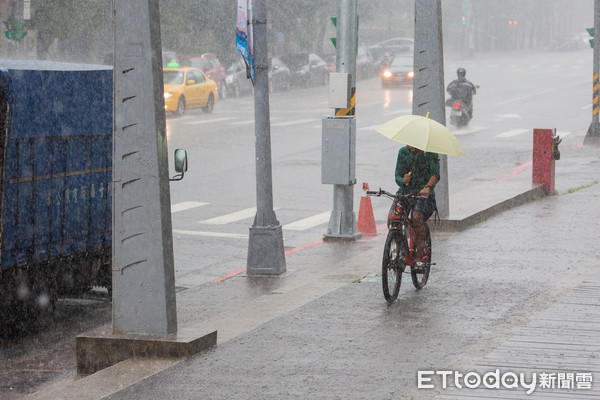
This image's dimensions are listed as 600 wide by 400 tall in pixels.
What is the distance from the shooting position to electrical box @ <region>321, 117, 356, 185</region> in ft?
48.8

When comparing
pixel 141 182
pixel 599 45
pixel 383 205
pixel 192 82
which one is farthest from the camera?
pixel 192 82

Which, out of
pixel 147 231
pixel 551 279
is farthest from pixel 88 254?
pixel 551 279

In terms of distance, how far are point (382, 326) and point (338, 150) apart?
19.6ft

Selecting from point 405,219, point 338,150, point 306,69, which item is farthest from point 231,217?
point 306,69

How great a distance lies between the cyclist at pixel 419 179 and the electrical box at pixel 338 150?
13.0 feet

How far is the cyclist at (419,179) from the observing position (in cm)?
1078

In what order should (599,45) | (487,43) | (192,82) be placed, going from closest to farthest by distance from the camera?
(599,45) → (192,82) → (487,43)

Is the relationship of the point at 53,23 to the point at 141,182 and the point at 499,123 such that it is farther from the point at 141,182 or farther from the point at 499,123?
the point at 141,182

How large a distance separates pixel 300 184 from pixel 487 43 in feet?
303

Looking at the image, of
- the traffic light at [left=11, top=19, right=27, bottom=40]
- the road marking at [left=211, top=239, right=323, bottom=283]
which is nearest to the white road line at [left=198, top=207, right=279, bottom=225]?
the road marking at [left=211, top=239, right=323, bottom=283]

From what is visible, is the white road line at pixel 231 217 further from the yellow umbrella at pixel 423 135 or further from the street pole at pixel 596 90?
the street pole at pixel 596 90

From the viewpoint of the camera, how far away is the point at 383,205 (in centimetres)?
1934

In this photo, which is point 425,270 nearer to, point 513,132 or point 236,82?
point 513,132

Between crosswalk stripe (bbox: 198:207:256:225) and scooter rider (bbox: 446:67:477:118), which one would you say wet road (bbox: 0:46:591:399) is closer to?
crosswalk stripe (bbox: 198:207:256:225)
